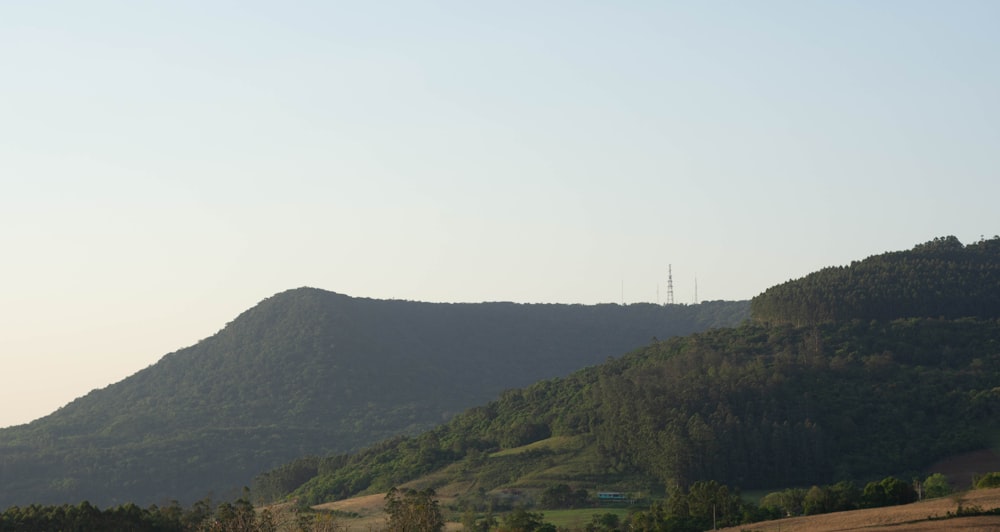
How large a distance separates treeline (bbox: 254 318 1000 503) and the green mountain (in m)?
0.22

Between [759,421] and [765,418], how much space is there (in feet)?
2.97

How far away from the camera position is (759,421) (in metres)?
159

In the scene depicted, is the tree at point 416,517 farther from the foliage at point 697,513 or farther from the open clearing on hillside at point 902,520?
the open clearing on hillside at point 902,520

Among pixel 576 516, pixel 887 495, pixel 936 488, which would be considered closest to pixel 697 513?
pixel 887 495

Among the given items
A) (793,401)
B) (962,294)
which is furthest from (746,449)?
(962,294)

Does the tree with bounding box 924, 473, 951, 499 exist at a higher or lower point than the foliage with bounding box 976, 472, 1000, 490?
lower

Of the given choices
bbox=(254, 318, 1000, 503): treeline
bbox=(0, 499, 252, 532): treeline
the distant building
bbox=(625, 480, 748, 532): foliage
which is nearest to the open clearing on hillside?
bbox=(625, 480, 748, 532): foliage

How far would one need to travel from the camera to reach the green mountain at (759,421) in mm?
152562

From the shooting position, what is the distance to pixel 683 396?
166m

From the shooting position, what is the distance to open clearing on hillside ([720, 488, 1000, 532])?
8194 centimetres

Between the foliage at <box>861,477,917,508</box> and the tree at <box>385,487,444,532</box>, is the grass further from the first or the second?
the foliage at <box>861,477,917,508</box>

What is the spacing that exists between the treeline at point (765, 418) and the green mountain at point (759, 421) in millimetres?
223

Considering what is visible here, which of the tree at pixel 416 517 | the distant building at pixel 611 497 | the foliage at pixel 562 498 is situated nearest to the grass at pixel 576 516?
the foliage at pixel 562 498

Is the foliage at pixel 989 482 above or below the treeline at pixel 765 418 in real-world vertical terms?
below
